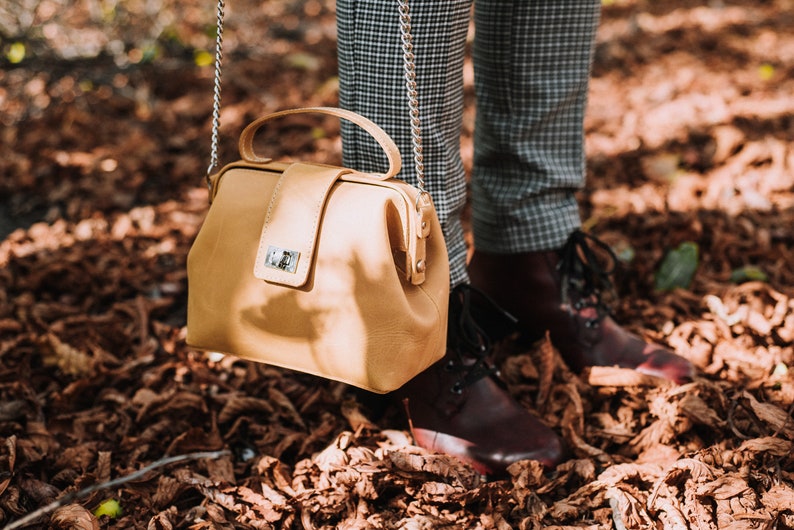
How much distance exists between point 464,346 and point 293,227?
1.60 feet

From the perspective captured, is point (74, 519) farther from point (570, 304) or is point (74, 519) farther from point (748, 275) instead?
point (748, 275)

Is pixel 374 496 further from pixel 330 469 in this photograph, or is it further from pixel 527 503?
pixel 527 503

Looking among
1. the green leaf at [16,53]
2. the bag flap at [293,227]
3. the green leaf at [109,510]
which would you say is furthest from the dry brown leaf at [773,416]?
the green leaf at [16,53]

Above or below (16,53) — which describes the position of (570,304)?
below

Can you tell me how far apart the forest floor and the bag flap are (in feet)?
1.43

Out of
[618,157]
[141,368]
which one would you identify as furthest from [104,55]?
[618,157]

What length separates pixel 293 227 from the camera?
3.94ft

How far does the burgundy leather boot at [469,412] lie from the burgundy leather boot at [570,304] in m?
0.24

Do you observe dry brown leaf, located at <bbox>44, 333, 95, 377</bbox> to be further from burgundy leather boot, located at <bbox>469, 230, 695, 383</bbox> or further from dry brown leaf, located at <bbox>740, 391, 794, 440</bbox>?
dry brown leaf, located at <bbox>740, 391, 794, 440</bbox>

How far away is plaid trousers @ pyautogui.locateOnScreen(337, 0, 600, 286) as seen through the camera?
51.5 inches

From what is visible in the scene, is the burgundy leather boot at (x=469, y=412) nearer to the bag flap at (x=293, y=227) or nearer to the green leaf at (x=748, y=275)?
the bag flap at (x=293, y=227)

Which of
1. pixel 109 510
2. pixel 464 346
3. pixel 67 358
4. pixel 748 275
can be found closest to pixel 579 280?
pixel 464 346

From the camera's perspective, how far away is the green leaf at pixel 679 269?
198 cm

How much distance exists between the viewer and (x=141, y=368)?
1765 millimetres
